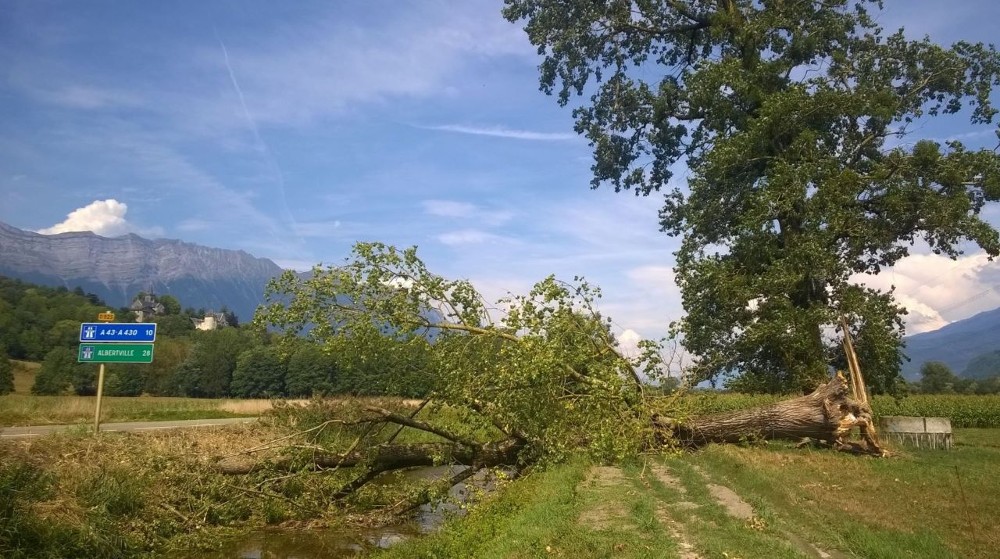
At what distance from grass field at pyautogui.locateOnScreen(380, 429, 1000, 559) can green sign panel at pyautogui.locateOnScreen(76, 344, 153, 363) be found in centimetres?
1219

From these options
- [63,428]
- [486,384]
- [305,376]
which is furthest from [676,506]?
[305,376]

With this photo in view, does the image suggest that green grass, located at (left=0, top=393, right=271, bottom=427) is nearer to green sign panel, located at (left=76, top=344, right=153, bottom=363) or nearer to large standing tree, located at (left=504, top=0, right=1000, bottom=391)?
green sign panel, located at (left=76, top=344, right=153, bottom=363)

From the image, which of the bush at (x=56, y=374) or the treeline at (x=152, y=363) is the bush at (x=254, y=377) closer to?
the treeline at (x=152, y=363)

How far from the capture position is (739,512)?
841cm

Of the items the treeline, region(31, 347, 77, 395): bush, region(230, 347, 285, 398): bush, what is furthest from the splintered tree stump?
region(230, 347, 285, 398): bush

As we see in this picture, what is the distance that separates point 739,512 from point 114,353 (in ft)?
56.0

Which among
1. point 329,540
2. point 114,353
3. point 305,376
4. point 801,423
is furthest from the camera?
point 305,376

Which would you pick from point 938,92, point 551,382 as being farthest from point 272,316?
point 938,92

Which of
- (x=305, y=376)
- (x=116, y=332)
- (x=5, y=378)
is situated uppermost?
(x=116, y=332)

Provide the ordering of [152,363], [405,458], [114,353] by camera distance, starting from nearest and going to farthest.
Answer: [405,458]
[114,353]
[152,363]

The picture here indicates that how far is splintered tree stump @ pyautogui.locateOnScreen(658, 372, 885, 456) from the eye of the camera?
14.1 metres

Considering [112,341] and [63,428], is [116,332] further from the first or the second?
[63,428]

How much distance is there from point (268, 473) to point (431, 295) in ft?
15.5

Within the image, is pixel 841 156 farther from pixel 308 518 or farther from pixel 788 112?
pixel 308 518
